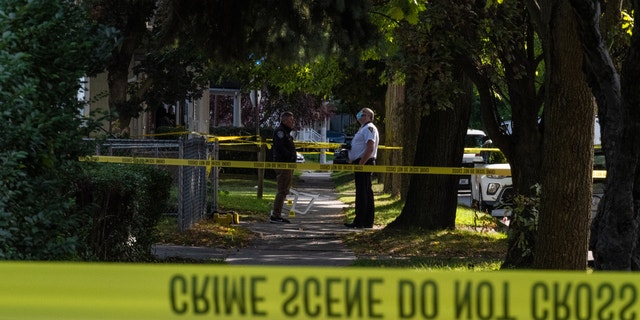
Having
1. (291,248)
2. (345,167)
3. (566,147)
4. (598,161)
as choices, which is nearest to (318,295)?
(566,147)

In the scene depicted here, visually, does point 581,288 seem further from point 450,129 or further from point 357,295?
point 450,129

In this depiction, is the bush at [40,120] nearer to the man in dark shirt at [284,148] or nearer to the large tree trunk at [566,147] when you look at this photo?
the large tree trunk at [566,147]

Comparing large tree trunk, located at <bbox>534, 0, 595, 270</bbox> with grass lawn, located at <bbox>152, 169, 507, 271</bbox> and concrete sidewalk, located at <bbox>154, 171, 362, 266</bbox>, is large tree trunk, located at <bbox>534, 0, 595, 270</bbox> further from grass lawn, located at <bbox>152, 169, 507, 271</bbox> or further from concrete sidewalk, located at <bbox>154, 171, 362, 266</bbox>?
concrete sidewalk, located at <bbox>154, 171, 362, 266</bbox>

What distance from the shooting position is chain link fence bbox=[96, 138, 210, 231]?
545 inches

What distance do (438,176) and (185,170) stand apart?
3711 millimetres

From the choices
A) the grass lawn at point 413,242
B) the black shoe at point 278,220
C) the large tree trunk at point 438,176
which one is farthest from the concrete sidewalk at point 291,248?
the large tree trunk at point 438,176

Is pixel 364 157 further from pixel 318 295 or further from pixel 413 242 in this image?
pixel 318 295

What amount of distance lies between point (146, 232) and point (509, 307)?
241 inches

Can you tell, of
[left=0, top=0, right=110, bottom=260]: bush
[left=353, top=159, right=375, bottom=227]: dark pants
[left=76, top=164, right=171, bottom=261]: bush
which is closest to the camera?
[left=0, top=0, right=110, bottom=260]: bush

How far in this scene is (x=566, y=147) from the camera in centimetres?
811

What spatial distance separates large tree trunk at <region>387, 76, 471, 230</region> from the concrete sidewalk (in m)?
1.15

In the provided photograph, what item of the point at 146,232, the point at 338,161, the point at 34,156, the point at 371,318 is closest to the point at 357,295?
the point at 371,318

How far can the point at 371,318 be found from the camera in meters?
4.50

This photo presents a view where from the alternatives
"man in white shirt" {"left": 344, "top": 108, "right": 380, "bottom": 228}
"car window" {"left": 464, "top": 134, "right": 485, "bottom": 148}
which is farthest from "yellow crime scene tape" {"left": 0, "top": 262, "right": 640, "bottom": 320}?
"car window" {"left": 464, "top": 134, "right": 485, "bottom": 148}
